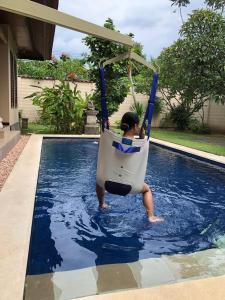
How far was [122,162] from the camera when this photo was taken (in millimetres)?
3346

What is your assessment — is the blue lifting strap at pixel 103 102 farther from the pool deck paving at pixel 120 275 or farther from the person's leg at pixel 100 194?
the pool deck paving at pixel 120 275

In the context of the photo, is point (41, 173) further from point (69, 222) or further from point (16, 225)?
point (16, 225)

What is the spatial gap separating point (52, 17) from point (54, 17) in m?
0.01

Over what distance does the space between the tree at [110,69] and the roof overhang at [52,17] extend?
10.6 meters

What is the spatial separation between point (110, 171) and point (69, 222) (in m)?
0.87

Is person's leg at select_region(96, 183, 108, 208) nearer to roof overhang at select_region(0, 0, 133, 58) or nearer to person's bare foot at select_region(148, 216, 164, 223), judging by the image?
person's bare foot at select_region(148, 216, 164, 223)

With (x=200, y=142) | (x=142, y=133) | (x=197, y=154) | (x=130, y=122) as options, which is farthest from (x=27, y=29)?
(x=142, y=133)

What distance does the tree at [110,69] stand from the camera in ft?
42.9

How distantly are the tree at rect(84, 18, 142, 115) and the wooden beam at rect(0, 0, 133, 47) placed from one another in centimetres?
1063

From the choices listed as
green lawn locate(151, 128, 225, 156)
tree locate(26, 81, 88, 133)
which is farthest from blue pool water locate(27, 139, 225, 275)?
tree locate(26, 81, 88, 133)

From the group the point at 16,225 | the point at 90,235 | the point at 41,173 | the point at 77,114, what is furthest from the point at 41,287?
the point at 77,114

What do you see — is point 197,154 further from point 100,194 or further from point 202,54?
point 100,194

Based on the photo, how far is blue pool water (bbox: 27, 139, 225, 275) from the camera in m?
3.04

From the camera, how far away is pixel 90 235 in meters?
3.49
